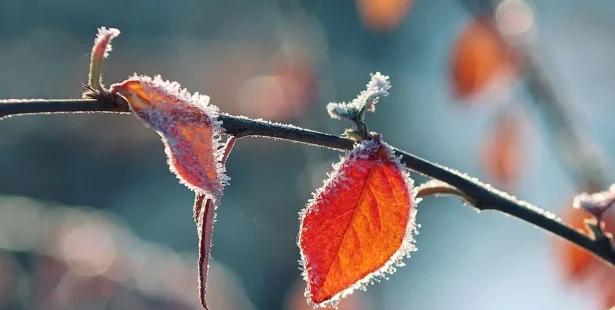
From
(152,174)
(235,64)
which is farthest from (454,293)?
(235,64)

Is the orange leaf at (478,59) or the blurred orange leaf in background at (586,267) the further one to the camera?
the orange leaf at (478,59)

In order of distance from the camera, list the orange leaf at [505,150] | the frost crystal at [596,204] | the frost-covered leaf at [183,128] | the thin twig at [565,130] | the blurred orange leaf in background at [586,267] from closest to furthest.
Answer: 1. the frost-covered leaf at [183,128]
2. the frost crystal at [596,204]
3. the blurred orange leaf in background at [586,267]
4. the thin twig at [565,130]
5. the orange leaf at [505,150]

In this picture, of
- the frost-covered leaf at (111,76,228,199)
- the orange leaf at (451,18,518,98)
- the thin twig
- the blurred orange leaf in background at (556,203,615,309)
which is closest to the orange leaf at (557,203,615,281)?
the blurred orange leaf in background at (556,203,615,309)

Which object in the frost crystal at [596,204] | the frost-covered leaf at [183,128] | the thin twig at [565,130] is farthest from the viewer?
the thin twig at [565,130]

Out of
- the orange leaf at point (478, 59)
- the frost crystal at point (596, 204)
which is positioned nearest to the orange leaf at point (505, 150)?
the orange leaf at point (478, 59)

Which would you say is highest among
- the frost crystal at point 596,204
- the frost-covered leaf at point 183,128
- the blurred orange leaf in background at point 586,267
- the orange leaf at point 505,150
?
the orange leaf at point 505,150

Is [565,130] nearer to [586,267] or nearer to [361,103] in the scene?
[586,267]

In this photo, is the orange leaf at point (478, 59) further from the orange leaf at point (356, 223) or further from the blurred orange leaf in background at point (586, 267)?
the orange leaf at point (356, 223)

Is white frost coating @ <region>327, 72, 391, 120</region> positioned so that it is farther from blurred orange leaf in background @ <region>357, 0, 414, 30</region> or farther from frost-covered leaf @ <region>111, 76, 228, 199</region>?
blurred orange leaf in background @ <region>357, 0, 414, 30</region>

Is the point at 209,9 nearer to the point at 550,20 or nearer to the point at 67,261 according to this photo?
the point at 550,20
